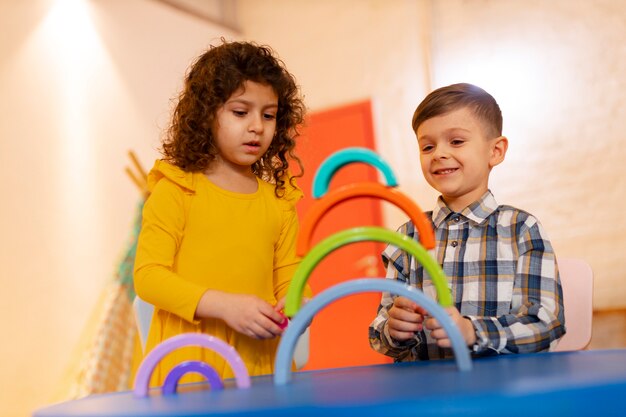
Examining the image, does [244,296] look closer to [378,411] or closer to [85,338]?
[378,411]

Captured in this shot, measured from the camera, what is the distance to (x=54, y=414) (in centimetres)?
66

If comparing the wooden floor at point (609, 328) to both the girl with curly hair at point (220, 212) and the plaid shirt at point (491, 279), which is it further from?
the girl with curly hair at point (220, 212)

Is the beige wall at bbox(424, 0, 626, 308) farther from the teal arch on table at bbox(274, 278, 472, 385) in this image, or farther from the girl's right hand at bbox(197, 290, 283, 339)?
the teal arch on table at bbox(274, 278, 472, 385)

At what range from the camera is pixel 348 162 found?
2.54 ft

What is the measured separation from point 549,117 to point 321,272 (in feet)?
4.41

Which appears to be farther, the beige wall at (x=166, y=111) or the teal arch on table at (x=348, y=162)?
the beige wall at (x=166, y=111)

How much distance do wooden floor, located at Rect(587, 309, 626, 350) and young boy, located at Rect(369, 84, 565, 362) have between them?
1.79 meters

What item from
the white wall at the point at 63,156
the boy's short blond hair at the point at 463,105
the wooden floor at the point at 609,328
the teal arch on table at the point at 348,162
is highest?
the white wall at the point at 63,156

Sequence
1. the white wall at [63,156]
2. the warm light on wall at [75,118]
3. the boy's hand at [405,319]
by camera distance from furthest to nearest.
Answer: the warm light on wall at [75,118] < the white wall at [63,156] < the boy's hand at [405,319]

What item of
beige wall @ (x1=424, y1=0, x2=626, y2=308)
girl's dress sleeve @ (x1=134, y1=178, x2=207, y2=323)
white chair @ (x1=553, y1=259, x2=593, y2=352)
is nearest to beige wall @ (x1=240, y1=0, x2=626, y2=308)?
beige wall @ (x1=424, y1=0, x2=626, y2=308)

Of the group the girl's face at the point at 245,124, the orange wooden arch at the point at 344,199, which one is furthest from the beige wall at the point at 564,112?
the orange wooden arch at the point at 344,199

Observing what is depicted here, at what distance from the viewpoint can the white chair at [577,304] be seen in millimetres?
1247

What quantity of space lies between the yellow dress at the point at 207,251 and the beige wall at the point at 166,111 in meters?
1.96

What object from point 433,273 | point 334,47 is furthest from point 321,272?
point 433,273
